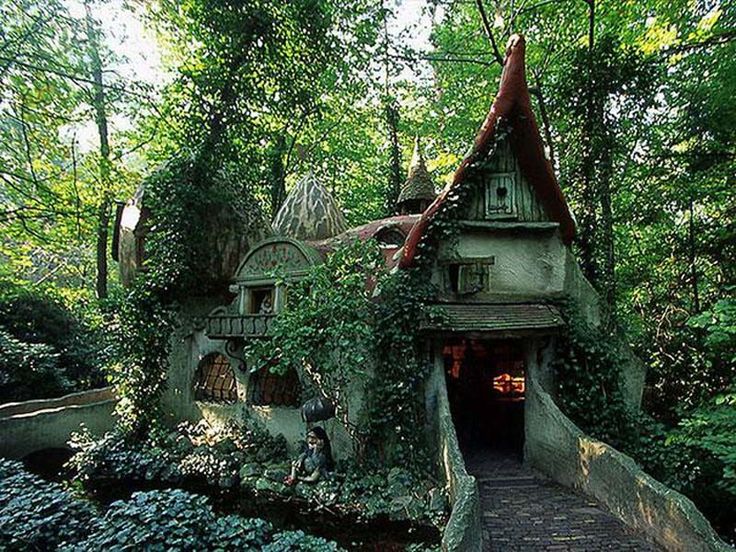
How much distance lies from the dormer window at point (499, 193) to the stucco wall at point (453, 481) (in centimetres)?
366

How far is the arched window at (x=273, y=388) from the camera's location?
11398 mm

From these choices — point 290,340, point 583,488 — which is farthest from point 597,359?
point 290,340

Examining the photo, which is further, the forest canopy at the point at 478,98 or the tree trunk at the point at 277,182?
the tree trunk at the point at 277,182

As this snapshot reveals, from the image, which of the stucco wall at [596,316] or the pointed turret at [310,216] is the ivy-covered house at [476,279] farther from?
the pointed turret at [310,216]

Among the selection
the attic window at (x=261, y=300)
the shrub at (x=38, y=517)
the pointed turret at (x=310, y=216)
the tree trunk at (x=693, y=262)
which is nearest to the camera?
the shrub at (x=38, y=517)

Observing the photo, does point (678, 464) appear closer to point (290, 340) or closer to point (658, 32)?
point (290, 340)

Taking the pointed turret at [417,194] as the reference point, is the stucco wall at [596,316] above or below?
below

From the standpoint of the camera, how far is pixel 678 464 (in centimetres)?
858

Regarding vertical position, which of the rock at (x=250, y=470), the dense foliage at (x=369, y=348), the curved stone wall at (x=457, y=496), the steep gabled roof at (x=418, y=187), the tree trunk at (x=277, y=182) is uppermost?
the tree trunk at (x=277, y=182)

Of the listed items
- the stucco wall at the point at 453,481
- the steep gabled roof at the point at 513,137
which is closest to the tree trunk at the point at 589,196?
the steep gabled roof at the point at 513,137

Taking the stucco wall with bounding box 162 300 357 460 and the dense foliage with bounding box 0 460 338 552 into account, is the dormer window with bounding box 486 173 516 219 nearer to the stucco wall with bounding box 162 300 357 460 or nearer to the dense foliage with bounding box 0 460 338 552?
the stucco wall with bounding box 162 300 357 460

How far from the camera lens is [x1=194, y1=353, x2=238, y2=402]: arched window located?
12.5 metres

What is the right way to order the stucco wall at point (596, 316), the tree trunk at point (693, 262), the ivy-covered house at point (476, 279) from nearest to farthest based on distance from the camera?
the ivy-covered house at point (476, 279), the stucco wall at point (596, 316), the tree trunk at point (693, 262)

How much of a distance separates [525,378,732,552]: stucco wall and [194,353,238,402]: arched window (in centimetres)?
813
